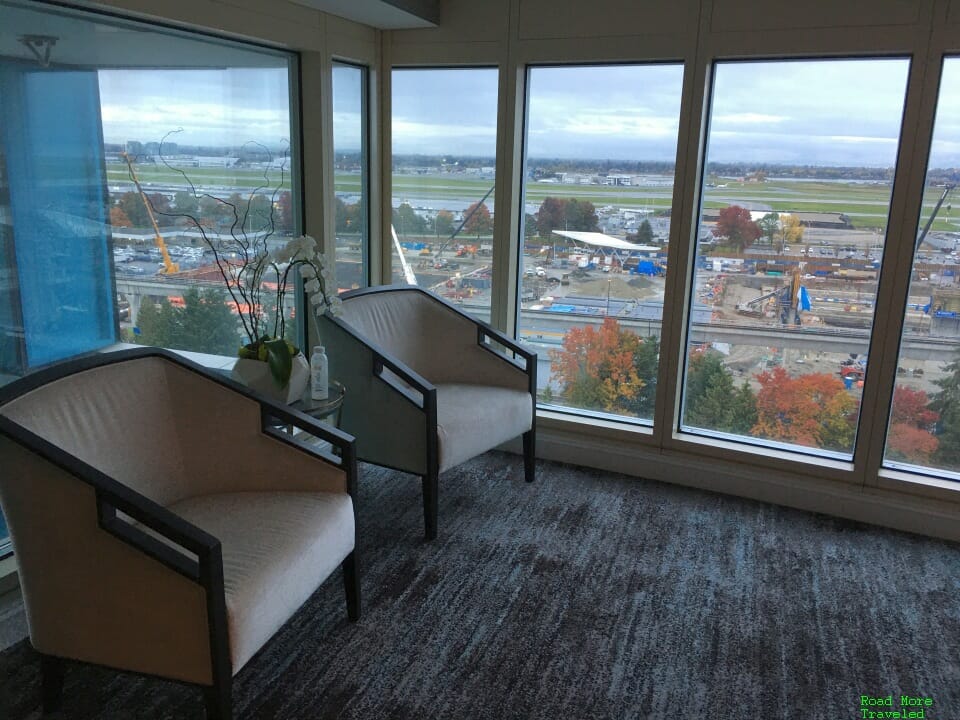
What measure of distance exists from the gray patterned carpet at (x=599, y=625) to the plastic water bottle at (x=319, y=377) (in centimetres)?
67

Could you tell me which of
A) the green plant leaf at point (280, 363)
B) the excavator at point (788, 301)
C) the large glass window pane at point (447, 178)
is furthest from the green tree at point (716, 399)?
the green plant leaf at point (280, 363)

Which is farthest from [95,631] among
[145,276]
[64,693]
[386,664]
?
[145,276]

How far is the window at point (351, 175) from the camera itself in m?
3.92

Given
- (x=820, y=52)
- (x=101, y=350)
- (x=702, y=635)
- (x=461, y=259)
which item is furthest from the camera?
(x=461, y=259)

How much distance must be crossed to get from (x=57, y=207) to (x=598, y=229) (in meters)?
2.46

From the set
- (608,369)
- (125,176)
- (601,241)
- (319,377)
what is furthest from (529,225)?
(125,176)

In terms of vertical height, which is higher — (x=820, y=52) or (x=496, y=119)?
(x=820, y=52)

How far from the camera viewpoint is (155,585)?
1.87 meters

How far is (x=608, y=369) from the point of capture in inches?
160

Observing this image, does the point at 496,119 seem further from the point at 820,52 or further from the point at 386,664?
the point at 386,664

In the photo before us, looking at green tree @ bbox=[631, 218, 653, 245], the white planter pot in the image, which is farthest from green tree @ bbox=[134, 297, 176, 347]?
green tree @ bbox=[631, 218, 653, 245]

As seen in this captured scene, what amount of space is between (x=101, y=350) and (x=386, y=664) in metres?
1.57

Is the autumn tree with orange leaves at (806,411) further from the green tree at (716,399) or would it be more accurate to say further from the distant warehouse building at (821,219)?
the distant warehouse building at (821,219)

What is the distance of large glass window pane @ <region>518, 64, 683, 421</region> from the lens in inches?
148
